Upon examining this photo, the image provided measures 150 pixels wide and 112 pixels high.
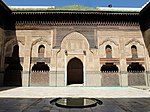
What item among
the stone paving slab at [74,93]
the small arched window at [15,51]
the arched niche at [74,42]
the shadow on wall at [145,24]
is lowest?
the stone paving slab at [74,93]

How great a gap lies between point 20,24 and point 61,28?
10.7ft

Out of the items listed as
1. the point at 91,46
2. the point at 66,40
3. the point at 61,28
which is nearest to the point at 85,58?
the point at 91,46

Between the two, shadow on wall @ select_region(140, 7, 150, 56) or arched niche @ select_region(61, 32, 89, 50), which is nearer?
shadow on wall @ select_region(140, 7, 150, 56)

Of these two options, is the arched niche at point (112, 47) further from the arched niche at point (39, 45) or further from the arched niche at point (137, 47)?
the arched niche at point (39, 45)

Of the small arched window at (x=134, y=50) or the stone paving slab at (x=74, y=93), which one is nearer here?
the stone paving slab at (x=74, y=93)

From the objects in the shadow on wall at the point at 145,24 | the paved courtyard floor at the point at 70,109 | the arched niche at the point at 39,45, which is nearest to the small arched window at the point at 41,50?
the arched niche at the point at 39,45

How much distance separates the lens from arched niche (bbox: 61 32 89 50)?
41.1 feet

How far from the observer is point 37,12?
495 inches

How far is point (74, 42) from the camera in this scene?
12.6 m

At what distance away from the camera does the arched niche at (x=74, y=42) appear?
41.1 ft

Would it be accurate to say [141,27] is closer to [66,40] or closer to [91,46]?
[91,46]

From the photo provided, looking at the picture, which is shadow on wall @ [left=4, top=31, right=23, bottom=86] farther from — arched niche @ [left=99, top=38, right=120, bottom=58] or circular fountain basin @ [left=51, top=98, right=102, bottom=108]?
circular fountain basin @ [left=51, top=98, right=102, bottom=108]

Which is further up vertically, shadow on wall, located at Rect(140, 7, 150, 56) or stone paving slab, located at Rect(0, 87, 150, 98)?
shadow on wall, located at Rect(140, 7, 150, 56)

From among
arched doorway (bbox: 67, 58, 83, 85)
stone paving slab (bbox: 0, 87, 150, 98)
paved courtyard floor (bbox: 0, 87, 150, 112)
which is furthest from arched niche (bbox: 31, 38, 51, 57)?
paved courtyard floor (bbox: 0, 87, 150, 112)
